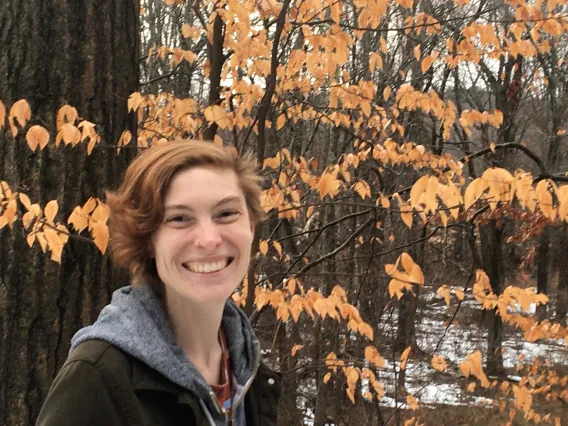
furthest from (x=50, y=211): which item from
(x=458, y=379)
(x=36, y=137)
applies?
(x=458, y=379)

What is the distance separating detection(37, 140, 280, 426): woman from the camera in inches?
47.8

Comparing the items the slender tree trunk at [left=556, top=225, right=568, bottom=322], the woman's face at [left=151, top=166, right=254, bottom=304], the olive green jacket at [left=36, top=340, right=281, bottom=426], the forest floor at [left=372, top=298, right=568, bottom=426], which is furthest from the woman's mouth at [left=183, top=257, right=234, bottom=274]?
the slender tree trunk at [left=556, top=225, right=568, bottom=322]

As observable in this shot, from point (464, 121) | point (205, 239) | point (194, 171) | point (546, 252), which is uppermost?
point (464, 121)

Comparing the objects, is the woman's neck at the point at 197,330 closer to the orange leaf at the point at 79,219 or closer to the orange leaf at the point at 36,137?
the orange leaf at the point at 79,219

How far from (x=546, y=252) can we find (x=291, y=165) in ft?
49.5

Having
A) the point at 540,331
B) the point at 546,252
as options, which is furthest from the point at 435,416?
the point at 546,252

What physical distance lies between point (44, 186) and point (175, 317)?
1.03 meters

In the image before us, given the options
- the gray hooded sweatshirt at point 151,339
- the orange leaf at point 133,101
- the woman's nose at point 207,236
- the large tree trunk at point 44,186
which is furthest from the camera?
the orange leaf at point 133,101

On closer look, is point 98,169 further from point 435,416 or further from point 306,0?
point 435,416

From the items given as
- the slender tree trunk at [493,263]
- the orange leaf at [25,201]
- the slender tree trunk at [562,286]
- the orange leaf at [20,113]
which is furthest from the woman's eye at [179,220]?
the slender tree trunk at [562,286]

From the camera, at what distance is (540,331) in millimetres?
4941

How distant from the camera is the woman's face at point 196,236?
1.49m

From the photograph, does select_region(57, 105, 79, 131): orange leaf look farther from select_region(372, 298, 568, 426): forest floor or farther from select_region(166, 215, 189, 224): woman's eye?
select_region(372, 298, 568, 426): forest floor

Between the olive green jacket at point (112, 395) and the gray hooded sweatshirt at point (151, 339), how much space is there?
0.06 feet
